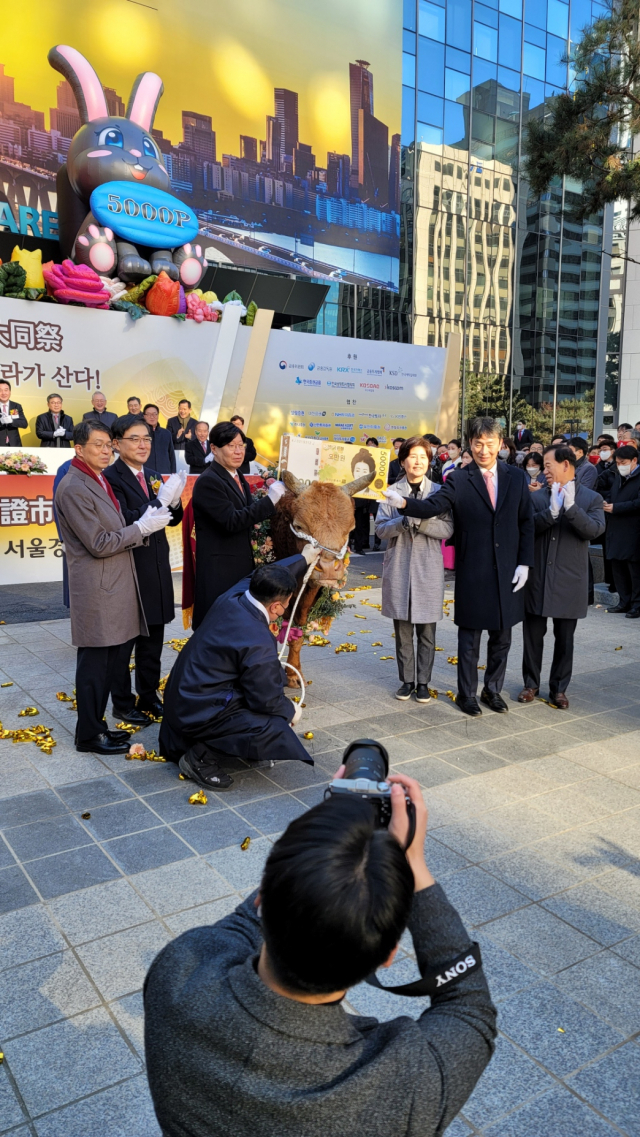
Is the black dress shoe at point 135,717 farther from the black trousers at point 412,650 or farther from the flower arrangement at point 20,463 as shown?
the flower arrangement at point 20,463

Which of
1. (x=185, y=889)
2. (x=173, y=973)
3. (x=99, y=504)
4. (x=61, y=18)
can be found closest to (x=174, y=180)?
(x=61, y=18)

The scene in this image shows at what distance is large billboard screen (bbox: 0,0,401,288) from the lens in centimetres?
1831

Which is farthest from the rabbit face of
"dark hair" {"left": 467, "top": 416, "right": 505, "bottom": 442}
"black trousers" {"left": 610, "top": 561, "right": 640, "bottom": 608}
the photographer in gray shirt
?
the photographer in gray shirt

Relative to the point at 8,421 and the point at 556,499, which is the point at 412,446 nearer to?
the point at 556,499

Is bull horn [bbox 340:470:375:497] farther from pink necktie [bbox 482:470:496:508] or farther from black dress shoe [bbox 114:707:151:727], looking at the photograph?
black dress shoe [bbox 114:707:151:727]

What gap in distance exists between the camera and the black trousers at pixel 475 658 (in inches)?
217

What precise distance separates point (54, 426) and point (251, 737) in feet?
27.4

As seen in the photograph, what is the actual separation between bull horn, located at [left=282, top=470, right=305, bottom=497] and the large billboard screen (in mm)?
14075

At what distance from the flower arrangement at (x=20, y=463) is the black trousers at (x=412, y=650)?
594 centimetres

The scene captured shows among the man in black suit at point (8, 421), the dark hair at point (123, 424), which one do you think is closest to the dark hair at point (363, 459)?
the dark hair at point (123, 424)

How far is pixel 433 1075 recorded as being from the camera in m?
1.12

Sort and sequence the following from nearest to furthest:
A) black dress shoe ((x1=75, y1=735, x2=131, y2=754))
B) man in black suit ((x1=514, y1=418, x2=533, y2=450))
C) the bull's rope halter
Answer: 1. black dress shoe ((x1=75, y1=735, x2=131, y2=754))
2. the bull's rope halter
3. man in black suit ((x1=514, y1=418, x2=533, y2=450))

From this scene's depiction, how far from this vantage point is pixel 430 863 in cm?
346

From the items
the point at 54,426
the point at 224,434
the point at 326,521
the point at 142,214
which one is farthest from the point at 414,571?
the point at 142,214
